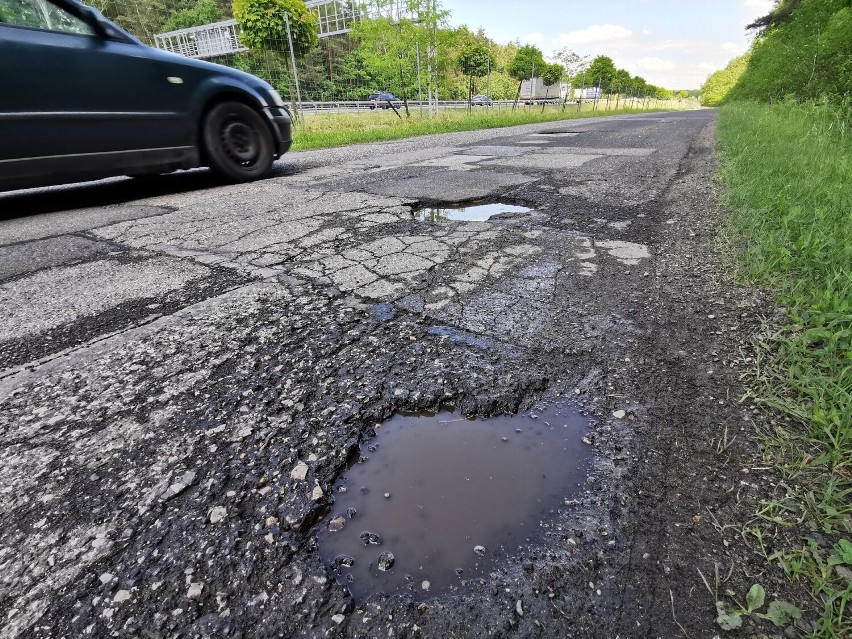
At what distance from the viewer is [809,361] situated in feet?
4.52

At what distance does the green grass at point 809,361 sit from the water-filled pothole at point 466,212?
151 cm

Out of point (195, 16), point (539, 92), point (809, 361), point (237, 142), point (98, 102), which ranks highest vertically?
point (195, 16)

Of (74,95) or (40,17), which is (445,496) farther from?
(40,17)

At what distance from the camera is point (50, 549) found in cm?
93

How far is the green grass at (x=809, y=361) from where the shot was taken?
0.88 meters

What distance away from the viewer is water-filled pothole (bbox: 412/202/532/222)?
3260 mm

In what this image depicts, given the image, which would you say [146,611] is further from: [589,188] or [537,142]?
[537,142]

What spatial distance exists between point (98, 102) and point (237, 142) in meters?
1.33

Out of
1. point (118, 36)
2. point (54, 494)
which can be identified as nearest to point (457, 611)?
point (54, 494)

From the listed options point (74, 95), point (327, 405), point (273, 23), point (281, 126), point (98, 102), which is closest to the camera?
point (327, 405)

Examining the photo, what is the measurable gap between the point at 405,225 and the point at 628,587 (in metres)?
2.58

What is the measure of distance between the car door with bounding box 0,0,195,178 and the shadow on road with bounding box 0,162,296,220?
43cm

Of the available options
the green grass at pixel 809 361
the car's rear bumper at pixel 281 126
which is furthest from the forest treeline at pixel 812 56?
the car's rear bumper at pixel 281 126

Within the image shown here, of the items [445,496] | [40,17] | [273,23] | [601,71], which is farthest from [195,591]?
[601,71]
